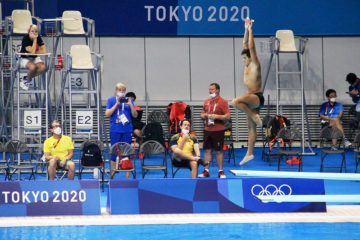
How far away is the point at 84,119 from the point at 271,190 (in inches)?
158

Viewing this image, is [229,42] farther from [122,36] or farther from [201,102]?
[122,36]

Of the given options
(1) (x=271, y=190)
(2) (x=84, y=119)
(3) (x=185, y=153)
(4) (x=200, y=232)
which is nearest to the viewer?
(4) (x=200, y=232)

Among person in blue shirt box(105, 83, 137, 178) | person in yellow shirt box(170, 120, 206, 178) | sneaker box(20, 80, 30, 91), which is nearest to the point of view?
person in yellow shirt box(170, 120, 206, 178)

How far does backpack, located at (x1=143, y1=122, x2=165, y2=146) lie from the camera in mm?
12867

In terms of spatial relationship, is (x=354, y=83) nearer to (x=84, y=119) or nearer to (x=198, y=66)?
(x=198, y=66)

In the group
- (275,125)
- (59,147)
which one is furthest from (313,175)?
(275,125)

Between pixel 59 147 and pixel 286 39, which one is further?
pixel 286 39

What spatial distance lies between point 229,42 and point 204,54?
74 centimetres

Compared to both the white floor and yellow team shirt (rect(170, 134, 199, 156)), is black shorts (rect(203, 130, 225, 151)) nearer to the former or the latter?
yellow team shirt (rect(170, 134, 199, 156))

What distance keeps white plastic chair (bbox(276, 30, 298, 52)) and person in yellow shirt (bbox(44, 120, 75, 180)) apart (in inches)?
247

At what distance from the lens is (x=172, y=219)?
8.87m

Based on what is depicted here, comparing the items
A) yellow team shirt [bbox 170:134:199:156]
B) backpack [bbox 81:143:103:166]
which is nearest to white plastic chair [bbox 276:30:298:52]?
yellow team shirt [bbox 170:134:199:156]

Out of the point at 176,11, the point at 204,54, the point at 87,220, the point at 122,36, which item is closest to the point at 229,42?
the point at 204,54

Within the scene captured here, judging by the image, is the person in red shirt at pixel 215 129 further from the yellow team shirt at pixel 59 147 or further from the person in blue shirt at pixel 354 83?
the person in blue shirt at pixel 354 83
